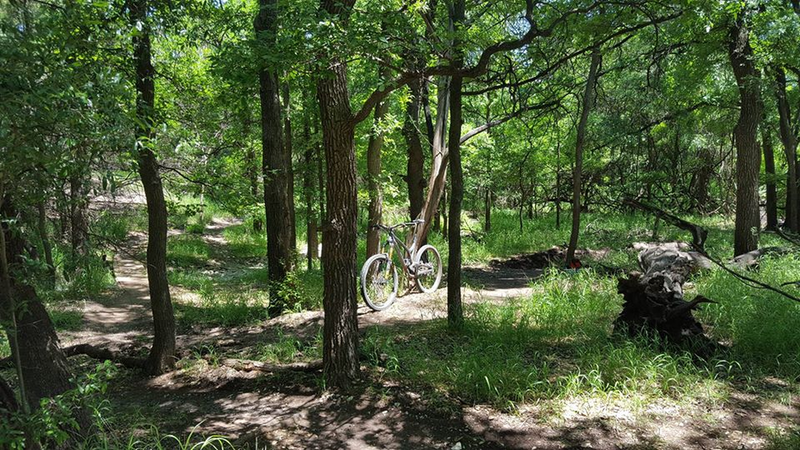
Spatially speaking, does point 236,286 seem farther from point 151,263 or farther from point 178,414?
point 178,414

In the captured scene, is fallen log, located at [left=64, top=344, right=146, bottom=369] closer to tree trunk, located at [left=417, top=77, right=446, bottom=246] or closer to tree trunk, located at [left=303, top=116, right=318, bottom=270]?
tree trunk, located at [left=417, top=77, right=446, bottom=246]

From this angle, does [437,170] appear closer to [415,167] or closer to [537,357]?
[415,167]

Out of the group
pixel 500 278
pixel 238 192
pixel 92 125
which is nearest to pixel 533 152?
pixel 500 278

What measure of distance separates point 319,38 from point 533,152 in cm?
1312

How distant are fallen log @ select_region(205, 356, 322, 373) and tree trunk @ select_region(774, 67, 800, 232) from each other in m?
11.7

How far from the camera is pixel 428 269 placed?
830cm

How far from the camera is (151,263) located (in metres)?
5.47

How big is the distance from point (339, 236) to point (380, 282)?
280 centimetres

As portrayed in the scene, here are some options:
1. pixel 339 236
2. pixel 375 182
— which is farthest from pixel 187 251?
pixel 339 236


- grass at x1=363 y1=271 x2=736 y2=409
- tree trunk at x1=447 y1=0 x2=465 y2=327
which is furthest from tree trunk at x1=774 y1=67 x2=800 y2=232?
tree trunk at x1=447 y1=0 x2=465 y2=327

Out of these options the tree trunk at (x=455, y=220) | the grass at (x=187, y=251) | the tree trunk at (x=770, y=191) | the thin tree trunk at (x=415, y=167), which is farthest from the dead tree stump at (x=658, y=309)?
the tree trunk at (x=770, y=191)

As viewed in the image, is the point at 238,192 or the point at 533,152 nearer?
the point at 238,192

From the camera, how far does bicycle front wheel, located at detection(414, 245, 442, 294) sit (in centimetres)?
817

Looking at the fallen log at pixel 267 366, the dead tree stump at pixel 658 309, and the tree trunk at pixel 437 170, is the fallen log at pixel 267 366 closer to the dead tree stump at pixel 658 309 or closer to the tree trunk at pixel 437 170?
the dead tree stump at pixel 658 309
